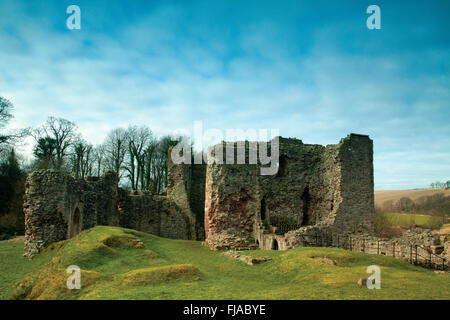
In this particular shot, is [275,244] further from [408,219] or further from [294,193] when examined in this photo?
[408,219]

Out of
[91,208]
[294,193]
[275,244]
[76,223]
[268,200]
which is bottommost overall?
[275,244]

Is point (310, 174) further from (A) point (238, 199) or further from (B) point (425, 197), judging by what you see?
(B) point (425, 197)

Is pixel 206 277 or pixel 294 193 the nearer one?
pixel 206 277

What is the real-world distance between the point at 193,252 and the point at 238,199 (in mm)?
4551

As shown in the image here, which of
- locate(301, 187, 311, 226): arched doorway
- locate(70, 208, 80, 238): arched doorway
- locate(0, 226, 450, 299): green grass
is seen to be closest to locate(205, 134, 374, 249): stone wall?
locate(301, 187, 311, 226): arched doorway

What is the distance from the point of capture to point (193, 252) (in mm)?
16828

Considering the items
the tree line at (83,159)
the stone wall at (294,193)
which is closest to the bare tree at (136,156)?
the tree line at (83,159)

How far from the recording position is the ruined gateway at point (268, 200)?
60.3ft

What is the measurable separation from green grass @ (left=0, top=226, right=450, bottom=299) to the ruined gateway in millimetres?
3573

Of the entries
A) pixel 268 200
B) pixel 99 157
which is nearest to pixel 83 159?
pixel 99 157

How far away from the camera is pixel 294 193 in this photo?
21781mm

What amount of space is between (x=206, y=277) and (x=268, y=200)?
11.8 metres

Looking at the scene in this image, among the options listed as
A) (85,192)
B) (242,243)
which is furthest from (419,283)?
(85,192)

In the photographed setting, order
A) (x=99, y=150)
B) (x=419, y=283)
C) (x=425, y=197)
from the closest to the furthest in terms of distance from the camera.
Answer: (x=419, y=283), (x=99, y=150), (x=425, y=197)
